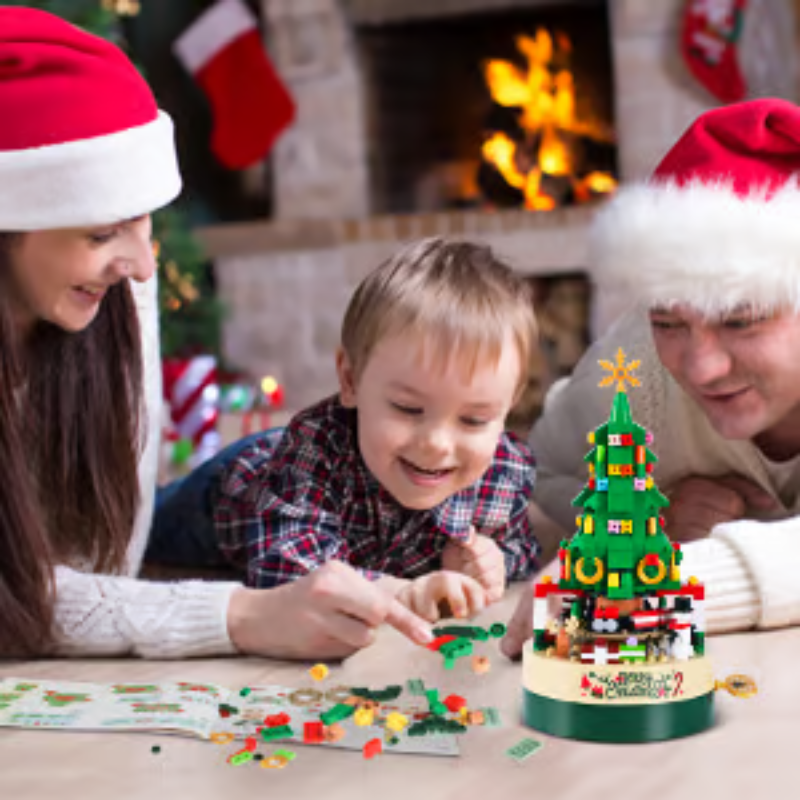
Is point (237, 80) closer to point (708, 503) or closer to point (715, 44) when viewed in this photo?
point (715, 44)

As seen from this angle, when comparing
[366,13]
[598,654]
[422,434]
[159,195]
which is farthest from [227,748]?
[366,13]

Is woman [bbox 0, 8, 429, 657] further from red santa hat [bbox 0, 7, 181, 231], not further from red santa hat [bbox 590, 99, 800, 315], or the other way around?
red santa hat [bbox 590, 99, 800, 315]

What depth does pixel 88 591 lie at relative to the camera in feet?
4.03

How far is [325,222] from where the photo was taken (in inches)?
146

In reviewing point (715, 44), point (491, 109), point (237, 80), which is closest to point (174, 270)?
point (237, 80)

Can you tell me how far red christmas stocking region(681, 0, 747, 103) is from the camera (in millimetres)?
3355

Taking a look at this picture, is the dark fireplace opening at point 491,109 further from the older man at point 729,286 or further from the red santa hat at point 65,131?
the red santa hat at point 65,131

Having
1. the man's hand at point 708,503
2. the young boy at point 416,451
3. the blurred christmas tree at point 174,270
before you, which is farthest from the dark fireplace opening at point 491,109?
the young boy at point 416,451

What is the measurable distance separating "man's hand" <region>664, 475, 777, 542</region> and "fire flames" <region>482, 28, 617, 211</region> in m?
2.27

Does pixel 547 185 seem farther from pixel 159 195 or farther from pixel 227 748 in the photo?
pixel 227 748

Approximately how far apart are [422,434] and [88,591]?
13.9 inches

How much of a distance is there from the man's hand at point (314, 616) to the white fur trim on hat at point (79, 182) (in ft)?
1.31

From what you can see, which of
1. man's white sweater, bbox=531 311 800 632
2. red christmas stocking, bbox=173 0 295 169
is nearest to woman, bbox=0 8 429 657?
man's white sweater, bbox=531 311 800 632

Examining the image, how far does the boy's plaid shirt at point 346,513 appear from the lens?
1.32 metres
